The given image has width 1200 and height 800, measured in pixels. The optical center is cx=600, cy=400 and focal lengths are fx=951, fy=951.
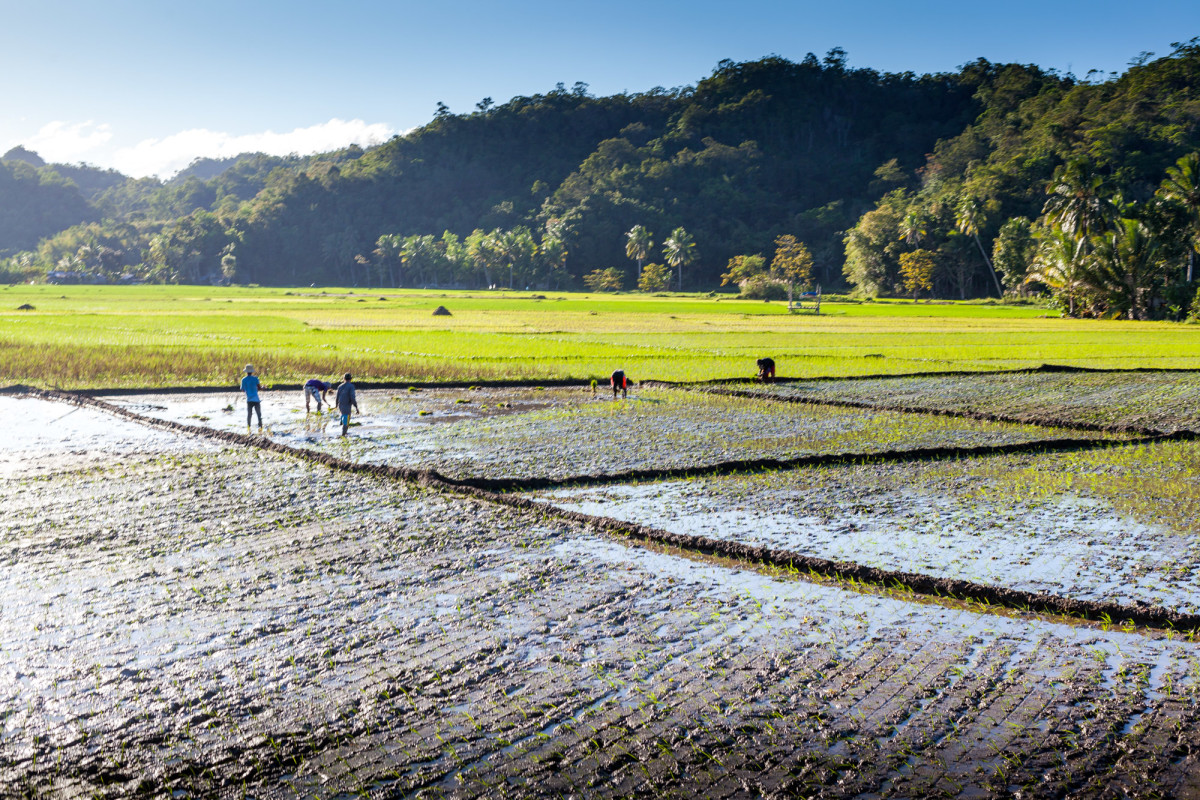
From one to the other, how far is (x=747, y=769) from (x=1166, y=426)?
1377 cm

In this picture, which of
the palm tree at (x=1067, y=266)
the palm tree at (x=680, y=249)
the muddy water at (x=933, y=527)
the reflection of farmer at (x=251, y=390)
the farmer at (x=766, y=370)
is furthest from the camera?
the palm tree at (x=680, y=249)

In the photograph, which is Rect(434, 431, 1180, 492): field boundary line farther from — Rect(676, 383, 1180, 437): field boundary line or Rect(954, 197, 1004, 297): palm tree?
Rect(954, 197, 1004, 297): palm tree

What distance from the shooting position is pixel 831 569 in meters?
7.59

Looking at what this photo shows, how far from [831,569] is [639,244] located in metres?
100

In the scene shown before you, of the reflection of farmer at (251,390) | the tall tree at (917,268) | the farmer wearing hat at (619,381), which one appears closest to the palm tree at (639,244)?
the tall tree at (917,268)

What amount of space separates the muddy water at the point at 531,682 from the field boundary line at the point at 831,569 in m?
0.30

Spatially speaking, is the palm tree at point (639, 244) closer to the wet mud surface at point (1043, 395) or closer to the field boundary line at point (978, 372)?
the field boundary line at point (978, 372)

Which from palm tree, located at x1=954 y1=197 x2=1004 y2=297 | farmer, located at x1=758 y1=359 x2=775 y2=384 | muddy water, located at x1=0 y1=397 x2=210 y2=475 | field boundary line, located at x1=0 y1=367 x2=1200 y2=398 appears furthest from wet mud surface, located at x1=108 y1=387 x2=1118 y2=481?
palm tree, located at x1=954 y1=197 x2=1004 y2=297

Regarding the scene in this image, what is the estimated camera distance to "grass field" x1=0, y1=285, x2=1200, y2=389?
23.7m

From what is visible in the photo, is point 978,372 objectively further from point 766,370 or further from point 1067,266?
point 1067,266

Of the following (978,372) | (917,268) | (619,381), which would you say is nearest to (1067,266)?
(917,268)

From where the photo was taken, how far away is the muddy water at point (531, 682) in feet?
14.6

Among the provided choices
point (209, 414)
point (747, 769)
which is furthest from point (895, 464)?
point (209, 414)

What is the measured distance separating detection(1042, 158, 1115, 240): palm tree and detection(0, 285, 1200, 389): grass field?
20.6ft
